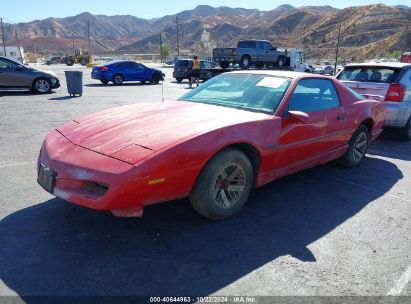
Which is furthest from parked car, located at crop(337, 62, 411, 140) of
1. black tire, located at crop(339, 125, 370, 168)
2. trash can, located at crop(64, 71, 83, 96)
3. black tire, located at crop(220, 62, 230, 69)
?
black tire, located at crop(220, 62, 230, 69)

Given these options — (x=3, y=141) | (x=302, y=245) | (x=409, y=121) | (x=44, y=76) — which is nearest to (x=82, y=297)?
(x=302, y=245)

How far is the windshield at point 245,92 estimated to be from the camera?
4.38 meters

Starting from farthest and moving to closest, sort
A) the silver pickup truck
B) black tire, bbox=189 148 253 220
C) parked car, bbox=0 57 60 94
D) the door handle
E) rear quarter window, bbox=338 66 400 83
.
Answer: the silver pickup truck
parked car, bbox=0 57 60 94
rear quarter window, bbox=338 66 400 83
the door handle
black tire, bbox=189 148 253 220

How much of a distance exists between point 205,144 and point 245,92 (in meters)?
1.38

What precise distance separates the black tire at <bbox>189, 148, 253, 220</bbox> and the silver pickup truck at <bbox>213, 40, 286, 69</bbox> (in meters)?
22.5

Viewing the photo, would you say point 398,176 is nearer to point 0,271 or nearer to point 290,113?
point 290,113

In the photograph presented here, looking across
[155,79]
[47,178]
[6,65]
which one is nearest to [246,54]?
[155,79]

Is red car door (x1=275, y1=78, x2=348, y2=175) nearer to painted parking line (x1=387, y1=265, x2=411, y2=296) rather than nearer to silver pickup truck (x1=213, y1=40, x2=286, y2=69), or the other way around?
painted parking line (x1=387, y1=265, x2=411, y2=296)

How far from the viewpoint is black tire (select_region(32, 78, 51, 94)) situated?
14.9 meters

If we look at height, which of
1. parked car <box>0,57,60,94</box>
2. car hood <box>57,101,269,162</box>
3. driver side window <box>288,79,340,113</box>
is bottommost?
parked car <box>0,57,60,94</box>

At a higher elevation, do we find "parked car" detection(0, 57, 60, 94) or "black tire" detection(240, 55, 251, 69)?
"black tire" detection(240, 55, 251, 69)

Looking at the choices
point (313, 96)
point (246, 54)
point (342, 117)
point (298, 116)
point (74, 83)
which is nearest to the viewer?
point (298, 116)

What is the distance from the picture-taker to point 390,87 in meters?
7.45

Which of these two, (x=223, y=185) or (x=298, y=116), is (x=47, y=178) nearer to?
Answer: (x=223, y=185)
